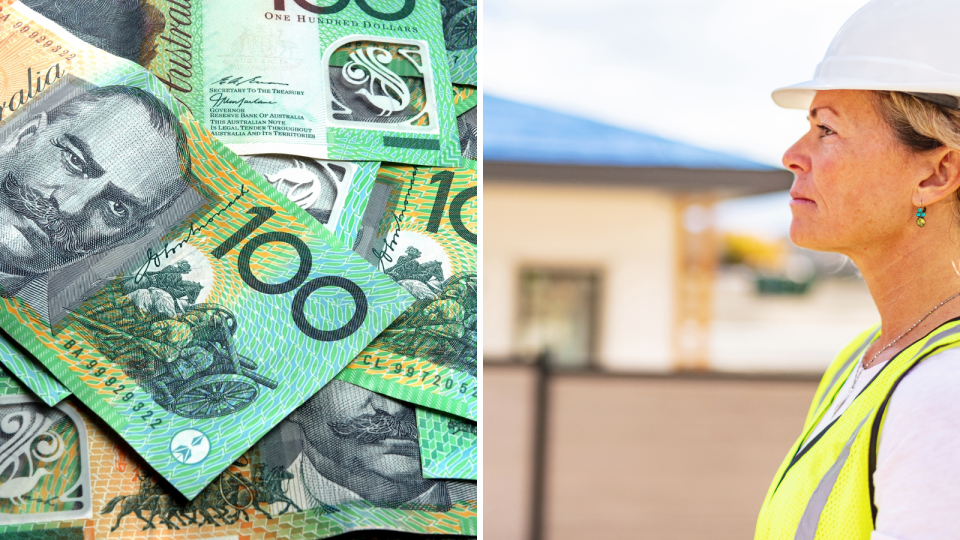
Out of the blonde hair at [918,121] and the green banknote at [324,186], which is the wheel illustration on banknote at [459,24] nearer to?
the green banknote at [324,186]

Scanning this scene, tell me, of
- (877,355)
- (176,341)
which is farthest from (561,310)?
(176,341)

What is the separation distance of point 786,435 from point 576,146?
1.64 m

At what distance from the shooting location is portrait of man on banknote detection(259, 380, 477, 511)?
72 cm

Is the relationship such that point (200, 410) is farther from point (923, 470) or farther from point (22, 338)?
point (923, 470)

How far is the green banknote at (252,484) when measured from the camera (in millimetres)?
669

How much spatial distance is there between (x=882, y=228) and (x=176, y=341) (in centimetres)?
82

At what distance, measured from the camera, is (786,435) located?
10.7 ft

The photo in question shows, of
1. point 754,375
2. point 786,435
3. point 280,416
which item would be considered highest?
point 280,416

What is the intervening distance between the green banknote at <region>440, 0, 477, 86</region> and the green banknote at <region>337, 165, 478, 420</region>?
118 mm

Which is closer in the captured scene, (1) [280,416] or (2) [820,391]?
(1) [280,416]

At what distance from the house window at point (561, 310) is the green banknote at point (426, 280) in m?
5.93

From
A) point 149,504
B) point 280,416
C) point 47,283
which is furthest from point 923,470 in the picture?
point 47,283
